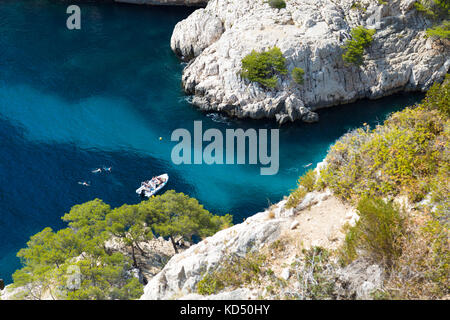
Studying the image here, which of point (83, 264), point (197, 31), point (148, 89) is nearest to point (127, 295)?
point (83, 264)

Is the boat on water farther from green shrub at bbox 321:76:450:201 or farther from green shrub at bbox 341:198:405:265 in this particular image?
green shrub at bbox 341:198:405:265

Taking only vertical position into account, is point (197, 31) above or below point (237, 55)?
above

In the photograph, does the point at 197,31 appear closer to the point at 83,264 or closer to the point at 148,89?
the point at 148,89

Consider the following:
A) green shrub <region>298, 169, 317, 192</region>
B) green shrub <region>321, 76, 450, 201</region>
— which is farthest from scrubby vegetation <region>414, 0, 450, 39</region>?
green shrub <region>298, 169, 317, 192</region>

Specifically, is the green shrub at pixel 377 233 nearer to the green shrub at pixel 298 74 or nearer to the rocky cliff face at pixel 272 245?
the rocky cliff face at pixel 272 245

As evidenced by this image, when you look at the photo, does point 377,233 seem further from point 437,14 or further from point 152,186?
point 437,14

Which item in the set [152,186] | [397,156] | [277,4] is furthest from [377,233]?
[277,4]

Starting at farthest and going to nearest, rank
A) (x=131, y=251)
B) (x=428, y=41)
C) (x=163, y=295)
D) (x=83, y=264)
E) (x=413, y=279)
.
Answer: (x=428, y=41)
(x=131, y=251)
(x=83, y=264)
(x=163, y=295)
(x=413, y=279)
